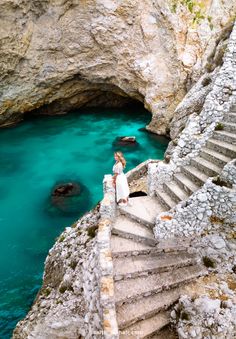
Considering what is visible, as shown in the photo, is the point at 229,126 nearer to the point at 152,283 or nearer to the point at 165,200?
the point at 165,200

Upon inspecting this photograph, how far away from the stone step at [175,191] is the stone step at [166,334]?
13.8 feet

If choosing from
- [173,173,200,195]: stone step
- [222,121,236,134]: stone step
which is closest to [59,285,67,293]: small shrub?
[173,173,200,195]: stone step

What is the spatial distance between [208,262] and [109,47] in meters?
24.3

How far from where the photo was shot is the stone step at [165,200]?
10.7 meters

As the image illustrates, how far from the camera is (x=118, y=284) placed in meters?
8.68

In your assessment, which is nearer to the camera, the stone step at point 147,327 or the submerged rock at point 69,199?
the stone step at point 147,327

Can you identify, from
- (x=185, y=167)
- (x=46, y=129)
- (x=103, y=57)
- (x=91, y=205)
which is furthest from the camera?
(x=46, y=129)

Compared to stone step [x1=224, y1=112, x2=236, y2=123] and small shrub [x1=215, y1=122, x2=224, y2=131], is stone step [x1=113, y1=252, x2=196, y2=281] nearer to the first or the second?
small shrub [x1=215, y1=122, x2=224, y2=131]

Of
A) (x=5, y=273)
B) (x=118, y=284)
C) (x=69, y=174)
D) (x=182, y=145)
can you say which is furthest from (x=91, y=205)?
(x=118, y=284)

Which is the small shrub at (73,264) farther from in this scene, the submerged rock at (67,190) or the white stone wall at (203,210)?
the submerged rock at (67,190)

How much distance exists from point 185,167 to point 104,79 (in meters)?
21.8

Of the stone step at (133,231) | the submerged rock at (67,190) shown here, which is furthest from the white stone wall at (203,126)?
the submerged rock at (67,190)

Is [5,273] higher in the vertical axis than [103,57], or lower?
lower

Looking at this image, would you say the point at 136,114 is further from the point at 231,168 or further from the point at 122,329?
the point at 122,329
